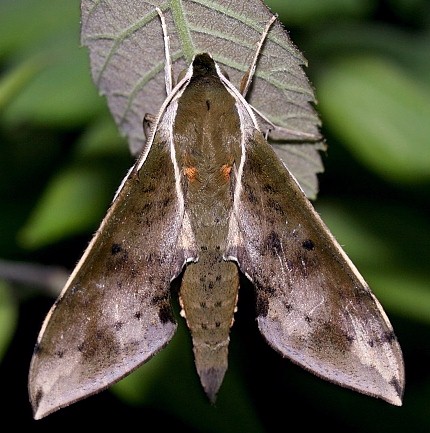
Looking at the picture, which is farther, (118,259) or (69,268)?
(69,268)

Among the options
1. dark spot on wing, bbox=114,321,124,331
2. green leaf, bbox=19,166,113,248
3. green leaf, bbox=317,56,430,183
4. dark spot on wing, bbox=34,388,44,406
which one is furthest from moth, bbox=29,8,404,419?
green leaf, bbox=19,166,113,248

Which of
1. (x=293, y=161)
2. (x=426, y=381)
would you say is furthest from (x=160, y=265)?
(x=426, y=381)

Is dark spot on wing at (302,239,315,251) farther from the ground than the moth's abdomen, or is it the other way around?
dark spot on wing at (302,239,315,251)

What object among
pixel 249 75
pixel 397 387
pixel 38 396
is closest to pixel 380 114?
pixel 249 75

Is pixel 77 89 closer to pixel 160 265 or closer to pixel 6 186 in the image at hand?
pixel 6 186

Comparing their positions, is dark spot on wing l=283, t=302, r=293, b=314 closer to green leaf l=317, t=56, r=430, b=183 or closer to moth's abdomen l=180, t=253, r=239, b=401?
moth's abdomen l=180, t=253, r=239, b=401

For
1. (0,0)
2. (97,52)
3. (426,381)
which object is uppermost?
(97,52)
